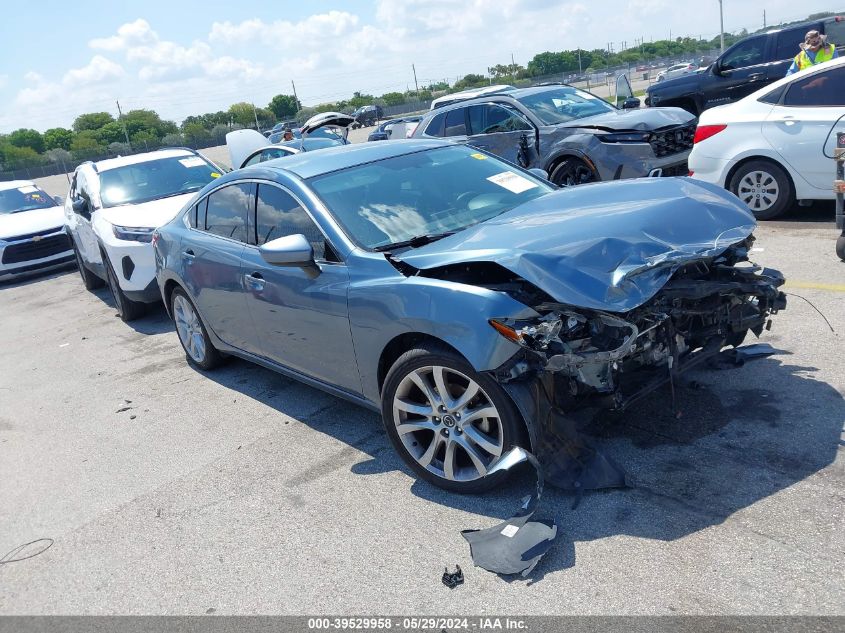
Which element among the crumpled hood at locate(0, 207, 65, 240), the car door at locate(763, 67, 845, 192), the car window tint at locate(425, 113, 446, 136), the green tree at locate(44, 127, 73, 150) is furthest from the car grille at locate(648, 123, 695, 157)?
the green tree at locate(44, 127, 73, 150)

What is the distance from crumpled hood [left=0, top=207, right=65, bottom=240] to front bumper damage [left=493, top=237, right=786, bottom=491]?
39.2ft

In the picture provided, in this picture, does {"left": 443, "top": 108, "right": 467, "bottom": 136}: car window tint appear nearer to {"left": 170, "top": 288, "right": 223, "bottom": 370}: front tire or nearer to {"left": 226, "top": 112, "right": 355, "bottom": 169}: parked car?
{"left": 226, "top": 112, "right": 355, "bottom": 169}: parked car

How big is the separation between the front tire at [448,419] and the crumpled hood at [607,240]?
1.70 feet

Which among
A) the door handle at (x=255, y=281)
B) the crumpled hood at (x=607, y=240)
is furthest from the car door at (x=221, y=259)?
the crumpled hood at (x=607, y=240)

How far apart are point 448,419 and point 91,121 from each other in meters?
112

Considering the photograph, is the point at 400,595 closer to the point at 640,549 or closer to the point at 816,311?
the point at 640,549

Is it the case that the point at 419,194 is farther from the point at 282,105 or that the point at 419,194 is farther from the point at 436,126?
the point at 282,105

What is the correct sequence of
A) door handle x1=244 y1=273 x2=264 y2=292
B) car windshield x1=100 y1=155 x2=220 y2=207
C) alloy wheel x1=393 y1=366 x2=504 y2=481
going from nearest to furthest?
alloy wheel x1=393 y1=366 x2=504 y2=481
door handle x1=244 y1=273 x2=264 y2=292
car windshield x1=100 y1=155 x2=220 y2=207

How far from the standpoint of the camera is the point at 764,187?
8211 mm

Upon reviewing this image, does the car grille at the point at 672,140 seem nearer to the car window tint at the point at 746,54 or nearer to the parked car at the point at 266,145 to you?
the parked car at the point at 266,145

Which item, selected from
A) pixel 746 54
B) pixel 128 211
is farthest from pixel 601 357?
pixel 746 54

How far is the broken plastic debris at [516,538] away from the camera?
317 cm

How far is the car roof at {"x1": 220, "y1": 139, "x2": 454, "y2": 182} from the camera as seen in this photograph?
4.96 metres

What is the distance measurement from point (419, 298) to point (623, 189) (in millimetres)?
1581
